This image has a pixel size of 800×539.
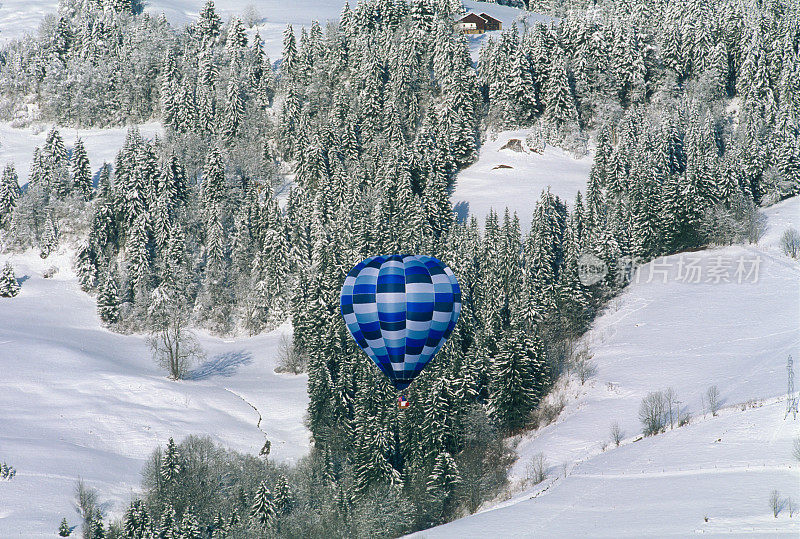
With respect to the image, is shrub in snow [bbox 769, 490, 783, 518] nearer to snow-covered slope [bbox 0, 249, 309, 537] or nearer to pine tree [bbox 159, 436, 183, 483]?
snow-covered slope [bbox 0, 249, 309, 537]

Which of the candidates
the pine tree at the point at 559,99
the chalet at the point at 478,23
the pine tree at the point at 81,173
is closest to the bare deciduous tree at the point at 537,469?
the pine tree at the point at 559,99

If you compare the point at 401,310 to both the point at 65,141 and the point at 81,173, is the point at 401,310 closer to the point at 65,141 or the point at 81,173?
the point at 81,173

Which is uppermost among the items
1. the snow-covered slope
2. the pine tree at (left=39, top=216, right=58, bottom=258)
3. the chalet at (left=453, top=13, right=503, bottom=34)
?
the chalet at (left=453, top=13, right=503, bottom=34)

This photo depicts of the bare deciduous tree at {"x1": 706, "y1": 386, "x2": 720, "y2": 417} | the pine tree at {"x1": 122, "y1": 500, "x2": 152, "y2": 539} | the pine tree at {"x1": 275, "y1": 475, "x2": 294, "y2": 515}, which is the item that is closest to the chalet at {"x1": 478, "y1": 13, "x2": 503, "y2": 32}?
the bare deciduous tree at {"x1": 706, "y1": 386, "x2": 720, "y2": 417}

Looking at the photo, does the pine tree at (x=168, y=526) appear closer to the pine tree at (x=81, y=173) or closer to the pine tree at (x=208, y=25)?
the pine tree at (x=81, y=173)

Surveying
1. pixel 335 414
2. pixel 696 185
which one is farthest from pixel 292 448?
pixel 696 185

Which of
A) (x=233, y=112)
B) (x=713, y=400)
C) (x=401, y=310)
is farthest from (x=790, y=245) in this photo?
(x=233, y=112)
